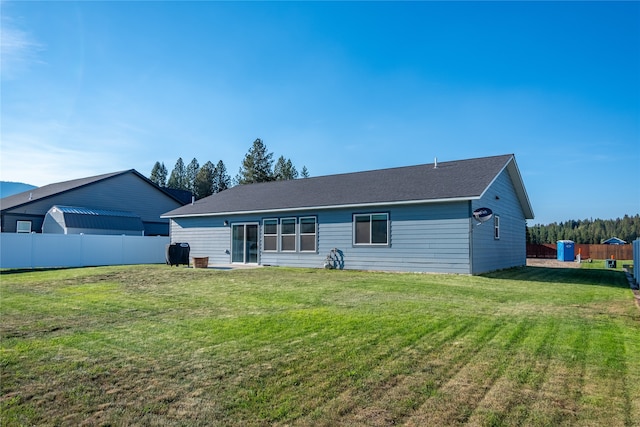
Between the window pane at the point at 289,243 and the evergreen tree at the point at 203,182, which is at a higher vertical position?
the evergreen tree at the point at 203,182

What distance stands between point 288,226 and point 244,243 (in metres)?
2.80

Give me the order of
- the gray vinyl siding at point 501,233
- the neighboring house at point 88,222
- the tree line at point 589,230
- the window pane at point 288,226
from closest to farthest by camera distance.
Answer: the gray vinyl siding at point 501,233
the window pane at point 288,226
the neighboring house at point 88,222
the tree line at point 589,230

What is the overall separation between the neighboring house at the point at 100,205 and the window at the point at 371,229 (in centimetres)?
1873

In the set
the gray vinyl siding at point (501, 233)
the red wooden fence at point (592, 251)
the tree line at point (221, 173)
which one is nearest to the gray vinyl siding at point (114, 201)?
the tree line at point (221, 173)

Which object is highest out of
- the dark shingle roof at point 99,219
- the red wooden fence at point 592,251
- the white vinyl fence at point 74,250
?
the dark shingle roof at point 99,219

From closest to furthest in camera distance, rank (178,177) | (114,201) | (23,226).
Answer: (23,226) → (114,201) → (178,177)

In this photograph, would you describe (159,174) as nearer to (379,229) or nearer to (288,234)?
(288,234)

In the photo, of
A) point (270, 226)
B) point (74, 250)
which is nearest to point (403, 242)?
point (270, 226)

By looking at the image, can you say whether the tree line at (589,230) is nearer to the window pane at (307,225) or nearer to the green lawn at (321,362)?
the window pane at (307,225)

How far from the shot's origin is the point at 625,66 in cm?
1358

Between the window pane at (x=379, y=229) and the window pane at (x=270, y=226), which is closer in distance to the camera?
the window pane at (x=379, y=229)

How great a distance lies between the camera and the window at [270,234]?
57.3 ft

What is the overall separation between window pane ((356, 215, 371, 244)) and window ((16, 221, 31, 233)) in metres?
22.7

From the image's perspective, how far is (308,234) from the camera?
1656 centimetres
